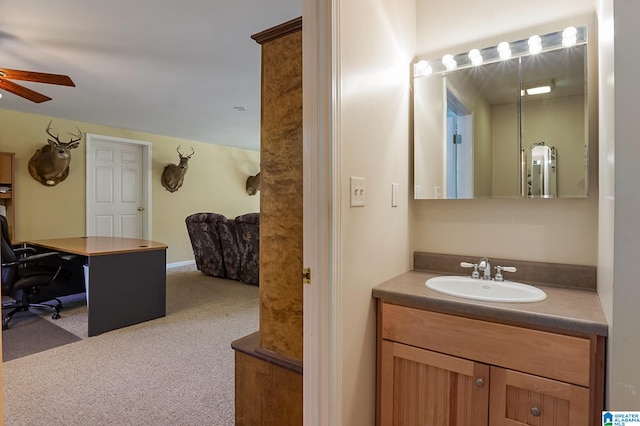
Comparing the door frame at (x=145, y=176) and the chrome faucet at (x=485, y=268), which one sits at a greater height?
the door frame at (x=145, y=176)

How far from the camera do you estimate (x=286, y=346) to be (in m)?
1.50

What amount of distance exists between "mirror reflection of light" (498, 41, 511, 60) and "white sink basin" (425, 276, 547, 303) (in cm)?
108

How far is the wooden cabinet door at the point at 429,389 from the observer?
1324 mm

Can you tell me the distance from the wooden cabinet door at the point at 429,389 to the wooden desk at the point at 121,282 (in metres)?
2.63

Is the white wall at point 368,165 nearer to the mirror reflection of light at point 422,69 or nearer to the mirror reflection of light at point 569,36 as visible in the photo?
the mirror reflection of light at point 422,69

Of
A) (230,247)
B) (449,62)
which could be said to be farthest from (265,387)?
(230,247)

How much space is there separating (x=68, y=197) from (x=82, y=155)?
0.63 meters

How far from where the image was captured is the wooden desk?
119 inches

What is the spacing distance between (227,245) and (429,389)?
397 cm

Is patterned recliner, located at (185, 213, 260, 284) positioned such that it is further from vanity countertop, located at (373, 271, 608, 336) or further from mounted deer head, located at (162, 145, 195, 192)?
vanity countertop, located at (373, 271, 608, 336)

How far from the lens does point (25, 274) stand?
3242 millimetres

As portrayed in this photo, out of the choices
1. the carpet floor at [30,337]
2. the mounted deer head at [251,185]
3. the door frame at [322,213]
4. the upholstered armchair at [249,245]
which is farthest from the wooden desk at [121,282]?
the mounted deer head at [251,185]

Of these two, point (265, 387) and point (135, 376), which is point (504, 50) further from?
point (135, 376)

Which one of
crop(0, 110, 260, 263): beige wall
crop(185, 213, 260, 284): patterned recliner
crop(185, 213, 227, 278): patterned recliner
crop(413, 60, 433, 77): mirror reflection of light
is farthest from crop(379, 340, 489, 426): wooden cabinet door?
crop(0, 110, 260, 263): beige wall
